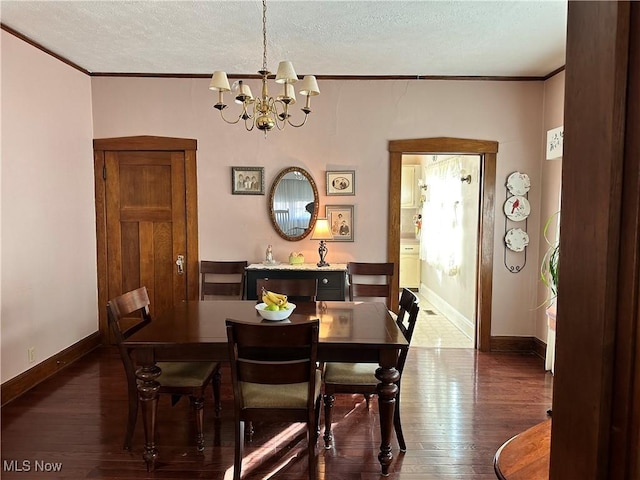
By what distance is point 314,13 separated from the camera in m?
2.94

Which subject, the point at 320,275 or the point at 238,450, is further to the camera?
the point at 320,275

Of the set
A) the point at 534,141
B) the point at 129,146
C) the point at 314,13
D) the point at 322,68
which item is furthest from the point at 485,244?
the point at 129,146

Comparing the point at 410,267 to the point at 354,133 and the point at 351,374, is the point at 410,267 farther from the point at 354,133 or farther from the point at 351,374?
the point at 351,374

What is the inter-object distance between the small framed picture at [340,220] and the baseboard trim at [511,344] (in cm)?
190

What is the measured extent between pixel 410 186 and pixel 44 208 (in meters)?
5.86

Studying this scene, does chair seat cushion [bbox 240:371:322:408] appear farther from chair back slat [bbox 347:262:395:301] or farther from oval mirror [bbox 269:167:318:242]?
oval mirror [bbox 269:167:318:242]

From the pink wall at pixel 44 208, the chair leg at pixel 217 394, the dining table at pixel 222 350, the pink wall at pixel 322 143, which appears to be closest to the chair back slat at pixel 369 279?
the pink wall at pixel 322 143

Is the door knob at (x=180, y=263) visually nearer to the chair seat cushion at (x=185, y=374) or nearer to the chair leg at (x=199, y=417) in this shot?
the chair seat cushion at (x=185, y=374)

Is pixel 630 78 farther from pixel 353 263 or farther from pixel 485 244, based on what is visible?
pixel 485 244

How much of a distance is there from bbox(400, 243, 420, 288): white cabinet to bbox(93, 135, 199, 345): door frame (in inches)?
169

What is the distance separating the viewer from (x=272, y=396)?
2164mm

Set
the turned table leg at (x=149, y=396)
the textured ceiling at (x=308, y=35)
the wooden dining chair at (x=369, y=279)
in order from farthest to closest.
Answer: the wooden dining chair at (x=369, y=279) < the textured ceiling at (x=308, y=35) < the turned table leg at (x=149, y=396)

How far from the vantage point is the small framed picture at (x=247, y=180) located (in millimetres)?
4371

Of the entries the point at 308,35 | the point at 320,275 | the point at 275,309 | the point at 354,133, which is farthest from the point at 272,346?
the point at 354,133
